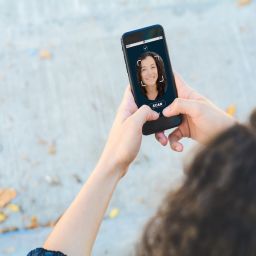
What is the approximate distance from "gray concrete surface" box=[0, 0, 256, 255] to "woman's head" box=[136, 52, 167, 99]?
28.1 inches

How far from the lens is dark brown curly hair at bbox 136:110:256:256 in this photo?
1.04m

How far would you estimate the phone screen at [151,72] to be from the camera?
6.42ft

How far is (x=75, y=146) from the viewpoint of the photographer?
285cm

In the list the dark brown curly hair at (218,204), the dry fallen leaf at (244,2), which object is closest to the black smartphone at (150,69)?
the dark brown curly hair at (218,204)

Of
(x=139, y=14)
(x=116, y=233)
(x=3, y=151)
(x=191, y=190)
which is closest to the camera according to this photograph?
(x=191, y=190)

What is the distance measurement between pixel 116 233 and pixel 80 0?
5.12 feet

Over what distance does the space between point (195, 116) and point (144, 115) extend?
0.59 feet

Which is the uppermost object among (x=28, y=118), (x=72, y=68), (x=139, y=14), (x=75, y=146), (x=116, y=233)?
(x=139, y=14)

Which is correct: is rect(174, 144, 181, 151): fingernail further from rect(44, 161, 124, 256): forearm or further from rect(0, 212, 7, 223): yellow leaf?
rect(0, 212, 7, 223): yellow leaf

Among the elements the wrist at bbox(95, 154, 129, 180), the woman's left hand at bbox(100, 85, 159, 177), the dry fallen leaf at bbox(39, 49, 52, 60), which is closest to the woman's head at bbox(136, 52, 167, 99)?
the woman's left hand at bbox(100, 85, 159, 177)

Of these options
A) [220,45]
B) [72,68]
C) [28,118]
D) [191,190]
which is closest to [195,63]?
[220,45]

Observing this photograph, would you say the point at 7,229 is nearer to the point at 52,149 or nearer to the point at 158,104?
the point at 52,149

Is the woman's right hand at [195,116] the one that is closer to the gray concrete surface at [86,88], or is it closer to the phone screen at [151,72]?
the phone screen at [151,72]

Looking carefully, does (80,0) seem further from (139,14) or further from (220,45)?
(220,45)
